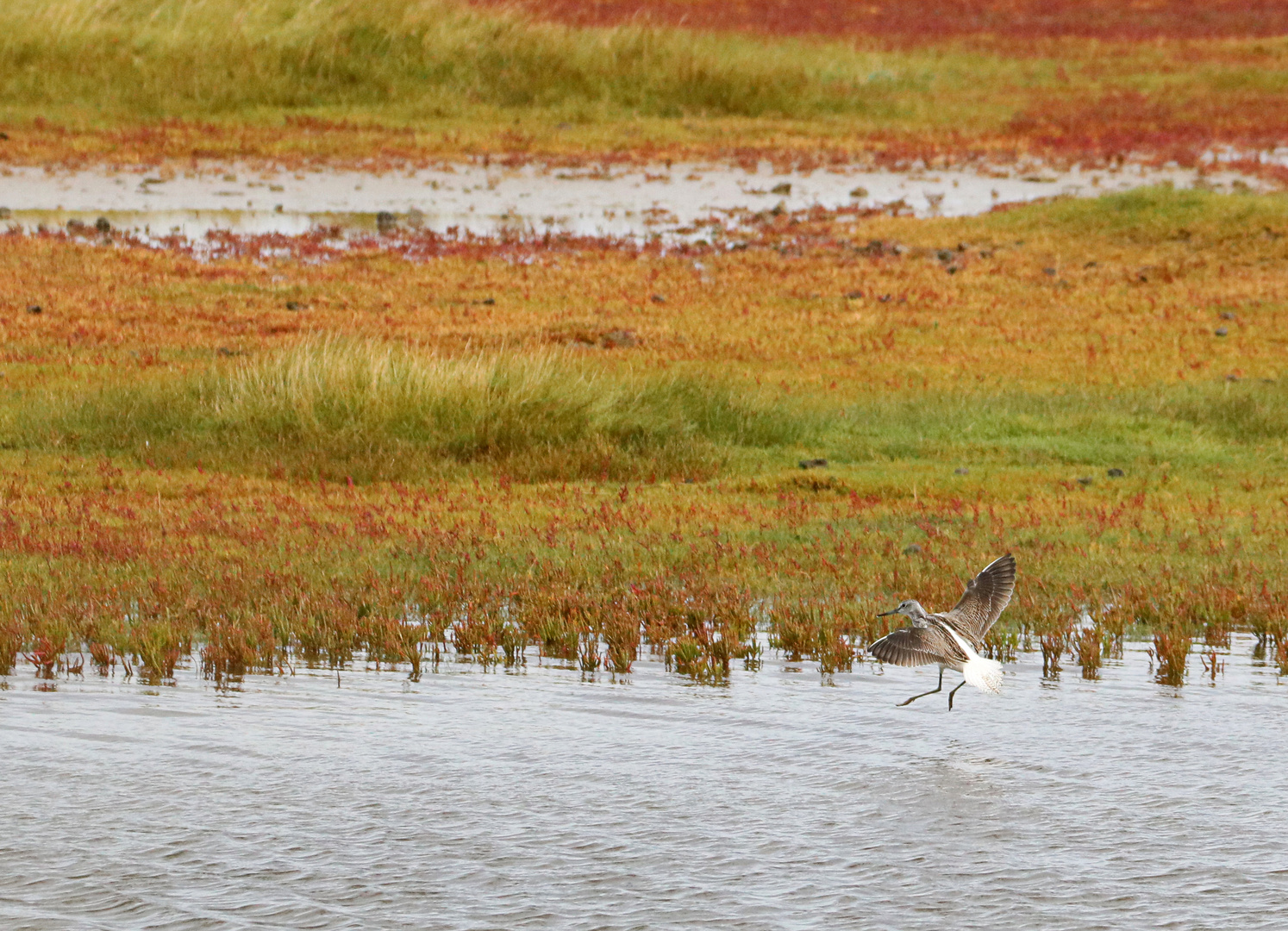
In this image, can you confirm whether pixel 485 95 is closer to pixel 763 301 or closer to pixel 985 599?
pixel 763 301

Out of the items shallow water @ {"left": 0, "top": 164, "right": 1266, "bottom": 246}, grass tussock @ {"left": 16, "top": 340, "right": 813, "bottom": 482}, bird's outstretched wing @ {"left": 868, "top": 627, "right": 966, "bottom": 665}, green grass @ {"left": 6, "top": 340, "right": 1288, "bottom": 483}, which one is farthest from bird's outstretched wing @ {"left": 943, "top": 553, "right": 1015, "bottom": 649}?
shallow water @ {"left": 0, "top": 164, "right": 1266, "bottom": 246}

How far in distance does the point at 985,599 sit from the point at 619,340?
14.8 metres

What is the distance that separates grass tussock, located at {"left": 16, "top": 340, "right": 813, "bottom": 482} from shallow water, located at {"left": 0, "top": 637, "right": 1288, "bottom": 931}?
20.8 feet

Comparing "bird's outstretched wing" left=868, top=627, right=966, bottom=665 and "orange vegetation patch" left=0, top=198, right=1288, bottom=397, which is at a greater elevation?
"orange vegetation patch" left=0, top=198, right=1288, bottom=397

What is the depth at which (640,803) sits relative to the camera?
8.64 meters

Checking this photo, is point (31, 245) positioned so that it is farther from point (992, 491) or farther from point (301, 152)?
point (992, 491)

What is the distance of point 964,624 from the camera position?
9.41 meters

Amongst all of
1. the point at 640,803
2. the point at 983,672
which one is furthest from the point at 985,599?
the point at 640,803

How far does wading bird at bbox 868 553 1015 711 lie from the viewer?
347 inches

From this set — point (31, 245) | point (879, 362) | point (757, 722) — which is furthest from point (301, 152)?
point (757, 722)

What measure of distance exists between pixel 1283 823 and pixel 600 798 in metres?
3.11

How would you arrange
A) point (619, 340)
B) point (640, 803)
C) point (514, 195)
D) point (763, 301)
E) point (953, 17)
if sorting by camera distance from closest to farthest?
1. point (640, 803)
2. point (619, 340)
3. point (763, 301)
4. point (514, 195)
5. point (953, 17)

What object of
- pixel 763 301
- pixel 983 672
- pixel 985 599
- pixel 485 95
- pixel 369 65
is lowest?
pixel 983 672

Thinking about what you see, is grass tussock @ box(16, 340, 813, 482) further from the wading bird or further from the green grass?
the wading bird
